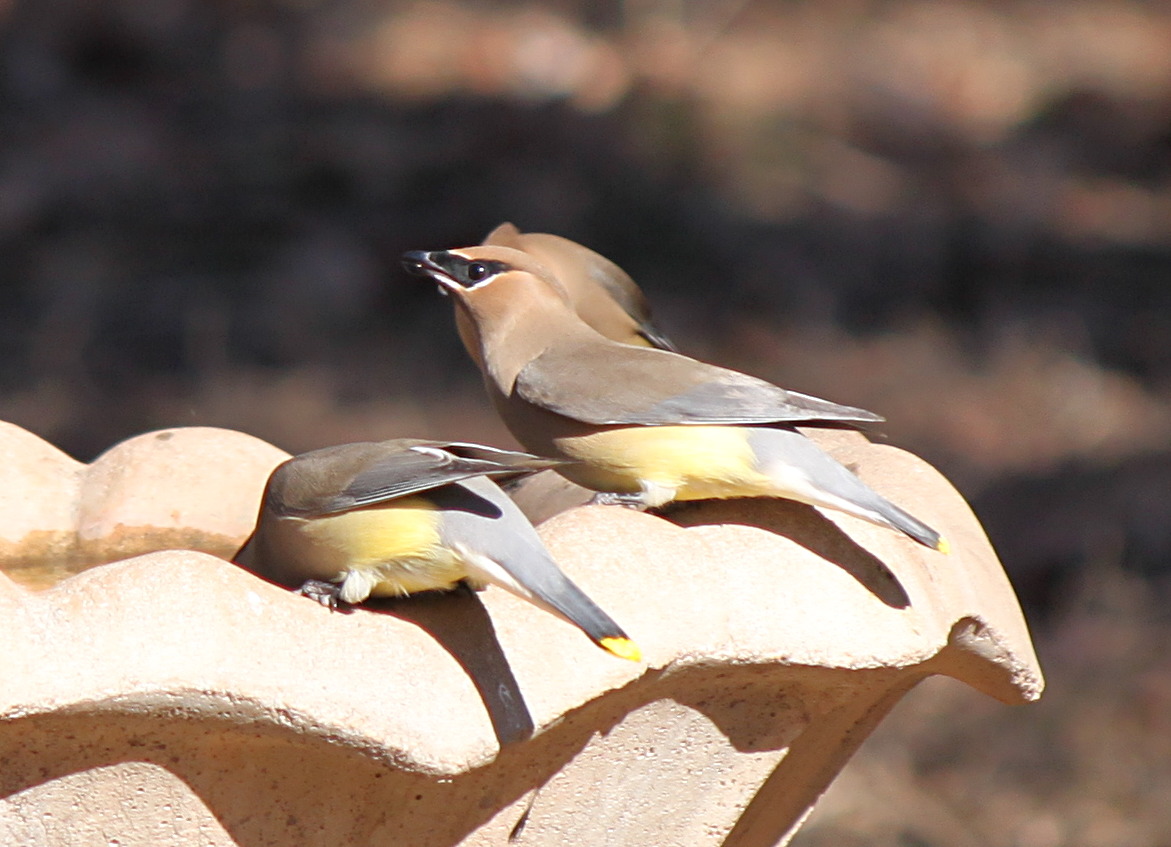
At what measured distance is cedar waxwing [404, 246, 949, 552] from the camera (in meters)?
2.69

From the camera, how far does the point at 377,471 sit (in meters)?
2.42

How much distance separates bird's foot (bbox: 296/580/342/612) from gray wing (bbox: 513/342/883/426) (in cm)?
57

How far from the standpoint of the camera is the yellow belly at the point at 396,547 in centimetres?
239

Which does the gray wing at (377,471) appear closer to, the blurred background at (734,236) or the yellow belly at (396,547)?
the yellow belly at (396,547)

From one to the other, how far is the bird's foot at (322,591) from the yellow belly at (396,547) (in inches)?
1.5

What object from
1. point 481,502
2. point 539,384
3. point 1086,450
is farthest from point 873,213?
point 481,502

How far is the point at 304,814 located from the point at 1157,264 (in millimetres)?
7560

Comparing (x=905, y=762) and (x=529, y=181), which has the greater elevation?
(x=529, y=181)

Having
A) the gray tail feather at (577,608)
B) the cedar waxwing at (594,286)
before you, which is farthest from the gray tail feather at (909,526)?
the cedar waxwing at (594,286)

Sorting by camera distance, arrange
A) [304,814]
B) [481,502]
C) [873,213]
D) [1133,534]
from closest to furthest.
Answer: [304,814]
[481,502]
[1133,534]
[873,213]

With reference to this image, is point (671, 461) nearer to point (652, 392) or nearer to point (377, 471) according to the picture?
point (652, 392)

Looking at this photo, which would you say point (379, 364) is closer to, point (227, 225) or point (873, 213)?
point (227, 225)

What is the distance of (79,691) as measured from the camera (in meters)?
1.90

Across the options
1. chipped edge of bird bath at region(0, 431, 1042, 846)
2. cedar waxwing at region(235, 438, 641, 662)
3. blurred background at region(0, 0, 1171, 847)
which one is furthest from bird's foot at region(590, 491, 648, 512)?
blurred background at region(0, 0, 1171, 847)
